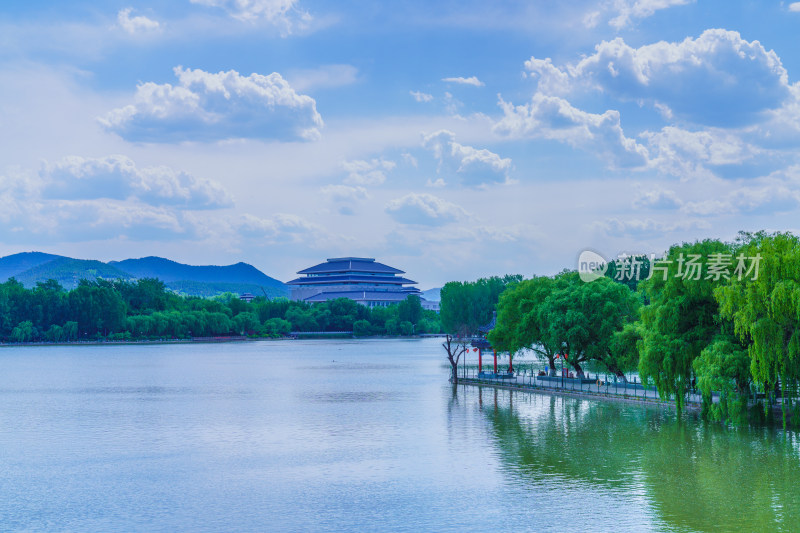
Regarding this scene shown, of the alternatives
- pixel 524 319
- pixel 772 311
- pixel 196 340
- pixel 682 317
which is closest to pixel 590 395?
pixel 524 319

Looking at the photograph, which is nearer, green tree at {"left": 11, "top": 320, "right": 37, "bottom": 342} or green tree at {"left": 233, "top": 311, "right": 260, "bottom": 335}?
green tree at {"left": 11, "top": 320, "right": 37, "bottom": 342}

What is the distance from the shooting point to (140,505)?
73.4 feet

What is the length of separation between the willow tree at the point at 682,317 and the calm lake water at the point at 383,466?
220 cm

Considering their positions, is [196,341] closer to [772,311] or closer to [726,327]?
[726,327]

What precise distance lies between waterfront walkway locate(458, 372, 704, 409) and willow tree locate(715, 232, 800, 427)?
21.3 ft

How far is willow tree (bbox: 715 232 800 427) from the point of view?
94.1 feet

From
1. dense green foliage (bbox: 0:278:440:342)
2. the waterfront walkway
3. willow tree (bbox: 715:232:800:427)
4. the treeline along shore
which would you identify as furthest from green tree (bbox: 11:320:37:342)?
willow tree (bbox: 715:232:800:427)

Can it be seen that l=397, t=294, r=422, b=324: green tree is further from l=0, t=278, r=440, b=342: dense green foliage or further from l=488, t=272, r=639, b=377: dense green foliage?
l=488, t=272, r=639, b=377: dense green foliage

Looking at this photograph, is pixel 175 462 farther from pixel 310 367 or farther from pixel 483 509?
pixel 310 367

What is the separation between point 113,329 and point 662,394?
107 m

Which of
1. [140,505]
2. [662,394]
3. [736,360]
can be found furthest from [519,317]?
[140,505]

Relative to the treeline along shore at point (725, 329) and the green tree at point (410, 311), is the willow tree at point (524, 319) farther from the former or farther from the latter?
the green tree at point (410, 311)

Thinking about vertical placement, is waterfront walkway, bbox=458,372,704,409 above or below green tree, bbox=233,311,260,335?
below

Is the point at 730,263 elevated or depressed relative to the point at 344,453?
elevated
